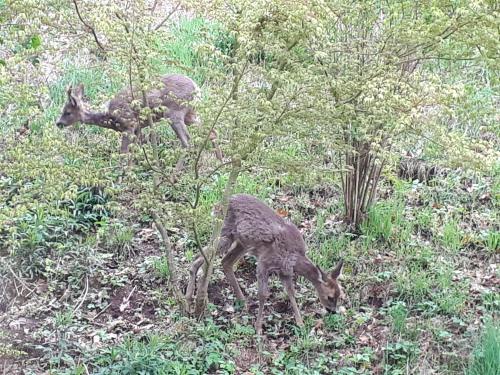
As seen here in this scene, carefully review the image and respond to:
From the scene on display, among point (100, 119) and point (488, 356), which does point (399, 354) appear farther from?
point (100, 119)

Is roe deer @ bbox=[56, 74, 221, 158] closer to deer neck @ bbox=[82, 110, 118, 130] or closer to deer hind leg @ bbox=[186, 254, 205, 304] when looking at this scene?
deer neck @ bbox=[82, 110, 118, 130]

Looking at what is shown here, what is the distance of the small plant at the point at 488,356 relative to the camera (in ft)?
21.2

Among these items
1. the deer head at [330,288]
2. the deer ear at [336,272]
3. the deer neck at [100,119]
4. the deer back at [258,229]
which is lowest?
the deer head at [330,288]

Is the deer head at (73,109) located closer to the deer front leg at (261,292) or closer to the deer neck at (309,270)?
the deer front leg at (261,292)

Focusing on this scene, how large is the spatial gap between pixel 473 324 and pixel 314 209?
2.80m

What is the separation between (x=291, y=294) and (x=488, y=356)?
2132 millimetres

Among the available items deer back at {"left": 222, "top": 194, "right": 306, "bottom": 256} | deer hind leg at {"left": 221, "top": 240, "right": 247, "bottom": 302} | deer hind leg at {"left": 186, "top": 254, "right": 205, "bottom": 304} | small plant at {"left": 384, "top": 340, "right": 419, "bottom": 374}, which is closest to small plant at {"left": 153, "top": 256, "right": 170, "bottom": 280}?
deer hind leg at {"left": 186, "top": 254, "right": 205, "bottom": 304}

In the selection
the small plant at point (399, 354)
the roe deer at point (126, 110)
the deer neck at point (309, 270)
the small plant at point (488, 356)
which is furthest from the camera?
the roe deer at point (126, 110)

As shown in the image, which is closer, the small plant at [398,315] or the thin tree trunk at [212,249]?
the thin tree trunk at [212,249]

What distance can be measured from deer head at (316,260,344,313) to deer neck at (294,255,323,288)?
0.10ft

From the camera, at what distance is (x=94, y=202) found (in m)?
9.66

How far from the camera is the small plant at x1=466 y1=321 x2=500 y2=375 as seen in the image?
6.46 meters

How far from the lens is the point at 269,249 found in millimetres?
7938

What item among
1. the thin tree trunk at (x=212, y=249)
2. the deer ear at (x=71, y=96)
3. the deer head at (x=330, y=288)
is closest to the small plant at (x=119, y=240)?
the thin tree trunk at (x=212, y=249)
